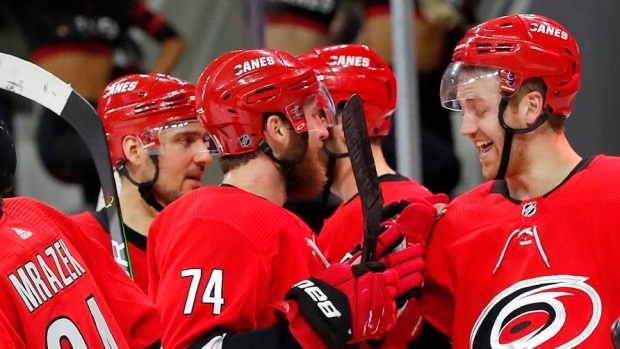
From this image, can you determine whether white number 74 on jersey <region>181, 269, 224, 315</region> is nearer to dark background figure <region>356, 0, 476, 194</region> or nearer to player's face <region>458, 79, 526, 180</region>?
player's face <region>458, 79, 526, 180</region>

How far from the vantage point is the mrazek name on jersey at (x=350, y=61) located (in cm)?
338

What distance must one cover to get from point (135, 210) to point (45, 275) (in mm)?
1282

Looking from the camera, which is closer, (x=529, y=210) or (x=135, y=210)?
(x=529, y=210)

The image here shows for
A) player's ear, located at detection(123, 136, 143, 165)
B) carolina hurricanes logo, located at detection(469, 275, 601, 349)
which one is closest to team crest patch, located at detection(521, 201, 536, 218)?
carolina hurricanes logo, located at detection(469, 275, 601, 349)

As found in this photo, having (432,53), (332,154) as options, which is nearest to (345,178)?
(332,154)

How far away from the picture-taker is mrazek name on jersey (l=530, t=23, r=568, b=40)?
2.67m

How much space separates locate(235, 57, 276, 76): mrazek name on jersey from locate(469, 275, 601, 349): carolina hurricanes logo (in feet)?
2.37

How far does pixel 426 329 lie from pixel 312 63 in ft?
3.15

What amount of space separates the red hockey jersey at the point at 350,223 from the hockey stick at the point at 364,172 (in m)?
0.48

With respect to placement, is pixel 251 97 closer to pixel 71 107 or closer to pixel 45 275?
pixel 71 107

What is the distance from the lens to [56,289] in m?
2.20

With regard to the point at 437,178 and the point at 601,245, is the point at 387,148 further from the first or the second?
the point at 601,245

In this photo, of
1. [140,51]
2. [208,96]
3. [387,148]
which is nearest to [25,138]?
[140,51]

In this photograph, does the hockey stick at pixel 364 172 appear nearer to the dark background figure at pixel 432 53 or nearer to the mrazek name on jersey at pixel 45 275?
the mrazek name on jersey at pixel 45 275
